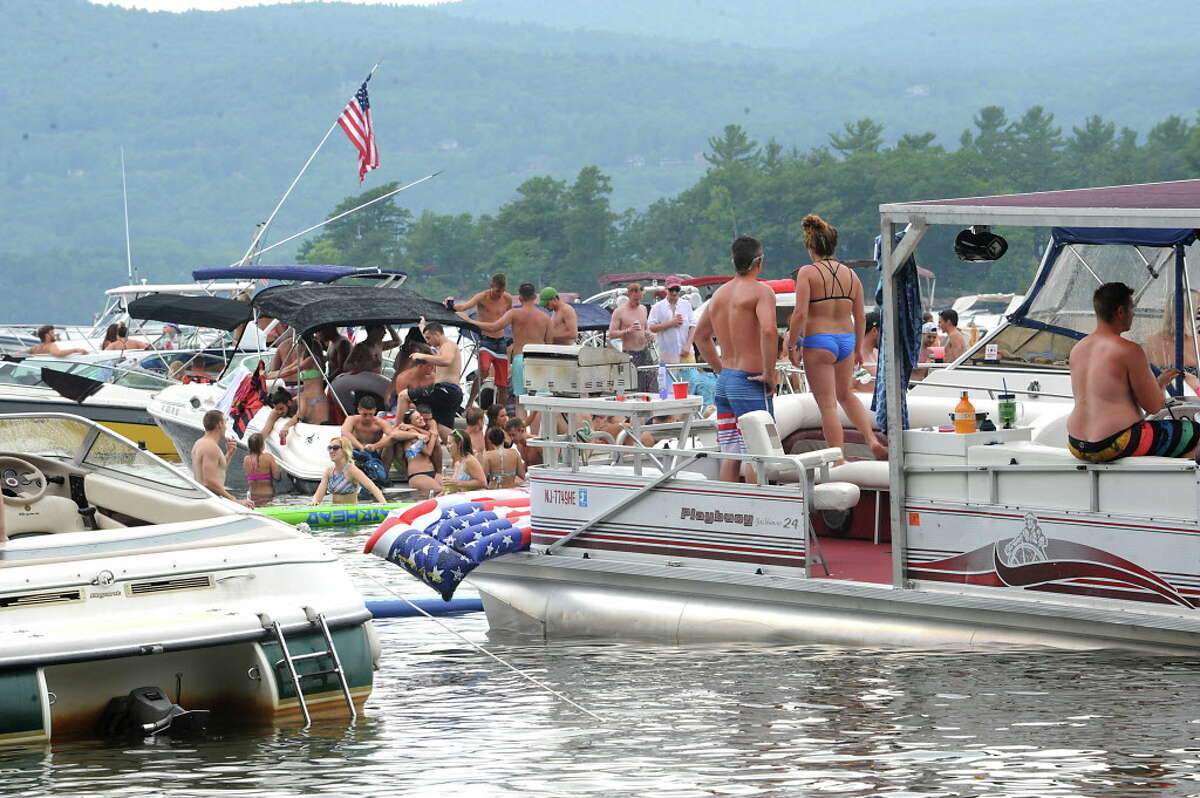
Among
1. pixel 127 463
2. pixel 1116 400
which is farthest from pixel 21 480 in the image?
pixel 1116 400

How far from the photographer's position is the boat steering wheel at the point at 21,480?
819 centimetres

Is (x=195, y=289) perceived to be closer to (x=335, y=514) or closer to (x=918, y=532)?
(x=335, y=514)

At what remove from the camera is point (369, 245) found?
126750mm

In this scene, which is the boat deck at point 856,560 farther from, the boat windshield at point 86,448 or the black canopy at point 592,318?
the black canopy at point 592,318

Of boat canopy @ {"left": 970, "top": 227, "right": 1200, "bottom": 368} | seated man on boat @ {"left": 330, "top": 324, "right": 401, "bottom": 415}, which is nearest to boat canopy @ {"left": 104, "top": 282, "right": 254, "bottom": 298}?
seated man on boat @ {"left": 330, "top": 324, "right": 401, "bottom": 415}

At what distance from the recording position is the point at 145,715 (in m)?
6.82

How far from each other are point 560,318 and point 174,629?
499 inches

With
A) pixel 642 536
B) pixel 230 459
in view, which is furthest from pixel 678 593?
pixel 230 459

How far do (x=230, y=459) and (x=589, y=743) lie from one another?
38.2 ft

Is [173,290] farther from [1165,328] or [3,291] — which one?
[3,291]

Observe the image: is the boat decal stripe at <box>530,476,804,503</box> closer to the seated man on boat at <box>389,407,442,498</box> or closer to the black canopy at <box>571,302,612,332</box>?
the seated man on boat at <box>389,407,442,498</box>

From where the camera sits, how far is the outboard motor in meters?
6.81

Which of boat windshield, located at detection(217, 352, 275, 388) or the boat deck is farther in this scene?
boat windshield, located at detection(217, 352, 275, 388)

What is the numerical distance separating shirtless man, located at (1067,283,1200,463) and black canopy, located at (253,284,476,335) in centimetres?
1103
